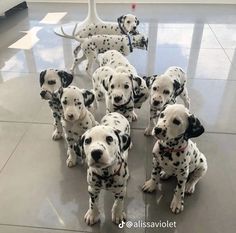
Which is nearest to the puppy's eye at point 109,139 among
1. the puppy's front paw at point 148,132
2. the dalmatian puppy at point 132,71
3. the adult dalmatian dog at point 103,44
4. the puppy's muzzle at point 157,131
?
the puppy's muzzle at point 157,131

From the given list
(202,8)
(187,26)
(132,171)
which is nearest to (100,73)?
(132,171)

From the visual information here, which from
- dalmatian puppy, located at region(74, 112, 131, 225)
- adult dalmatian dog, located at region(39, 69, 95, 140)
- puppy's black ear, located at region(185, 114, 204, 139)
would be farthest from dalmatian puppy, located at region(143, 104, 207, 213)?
adult dalmatian dog, located at region(39, 69, 95, 140)

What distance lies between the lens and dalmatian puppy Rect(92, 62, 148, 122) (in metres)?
2.31

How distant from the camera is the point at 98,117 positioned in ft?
10.2

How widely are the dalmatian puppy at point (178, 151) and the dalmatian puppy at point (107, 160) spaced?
0.24 m

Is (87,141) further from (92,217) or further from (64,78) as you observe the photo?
(64,78)

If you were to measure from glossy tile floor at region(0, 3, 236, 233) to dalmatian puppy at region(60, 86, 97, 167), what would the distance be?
14.8 inches

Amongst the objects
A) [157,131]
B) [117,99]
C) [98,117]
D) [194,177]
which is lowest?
[98,117]

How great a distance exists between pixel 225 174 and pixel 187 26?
3.98 meters

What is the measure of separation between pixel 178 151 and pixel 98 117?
139 cm

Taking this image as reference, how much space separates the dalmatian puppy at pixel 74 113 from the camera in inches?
82.1

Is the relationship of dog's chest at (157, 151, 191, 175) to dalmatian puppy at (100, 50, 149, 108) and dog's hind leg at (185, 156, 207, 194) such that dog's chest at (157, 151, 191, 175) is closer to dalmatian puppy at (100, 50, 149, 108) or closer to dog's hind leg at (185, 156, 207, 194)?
dog's hind leg at (185, 156, 207, 194)

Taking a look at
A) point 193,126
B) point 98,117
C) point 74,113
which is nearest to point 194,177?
point 193,126

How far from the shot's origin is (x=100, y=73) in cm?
269
